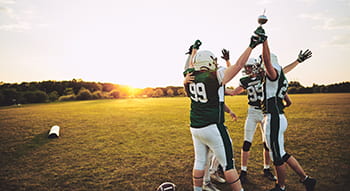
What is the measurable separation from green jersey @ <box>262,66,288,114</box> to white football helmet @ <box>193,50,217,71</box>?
129 centimetres

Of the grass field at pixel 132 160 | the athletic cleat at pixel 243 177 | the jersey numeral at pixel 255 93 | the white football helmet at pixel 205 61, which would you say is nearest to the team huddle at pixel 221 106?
the white football helmet at pixel 205 61

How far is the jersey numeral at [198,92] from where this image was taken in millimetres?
→ 3465

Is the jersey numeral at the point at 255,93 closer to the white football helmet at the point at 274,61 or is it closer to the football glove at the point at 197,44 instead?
the white football helmet at the point at 274,61

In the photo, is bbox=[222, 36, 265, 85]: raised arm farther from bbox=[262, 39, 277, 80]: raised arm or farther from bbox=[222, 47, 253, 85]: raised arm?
bbox=[262, 39, 277, 80]: raised arm

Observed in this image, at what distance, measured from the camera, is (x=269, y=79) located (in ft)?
13.3

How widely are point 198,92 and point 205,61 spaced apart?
0.52 meters

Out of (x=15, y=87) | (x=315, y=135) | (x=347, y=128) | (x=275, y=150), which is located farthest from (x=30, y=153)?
(x=15, y=87)

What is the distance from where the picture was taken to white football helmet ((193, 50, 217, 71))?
3.50m

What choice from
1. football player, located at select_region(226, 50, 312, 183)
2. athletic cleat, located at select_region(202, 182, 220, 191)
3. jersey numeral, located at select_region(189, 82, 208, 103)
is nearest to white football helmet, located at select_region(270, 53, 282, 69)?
football player, located at select_region(226, 50, 312, 183)

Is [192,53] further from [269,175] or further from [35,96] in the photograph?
[35,96]

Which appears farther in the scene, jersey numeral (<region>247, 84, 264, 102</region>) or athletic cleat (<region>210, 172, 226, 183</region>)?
athletic cleat (<region>210, 172, 226, 183</region>)

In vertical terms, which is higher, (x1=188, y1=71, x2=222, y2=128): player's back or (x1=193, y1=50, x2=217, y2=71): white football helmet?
(x1=193, y1=50, x2=217, y2=71): white football helmet

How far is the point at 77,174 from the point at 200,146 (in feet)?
13.4

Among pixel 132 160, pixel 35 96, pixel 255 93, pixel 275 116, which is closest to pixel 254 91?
pixel 255 93
